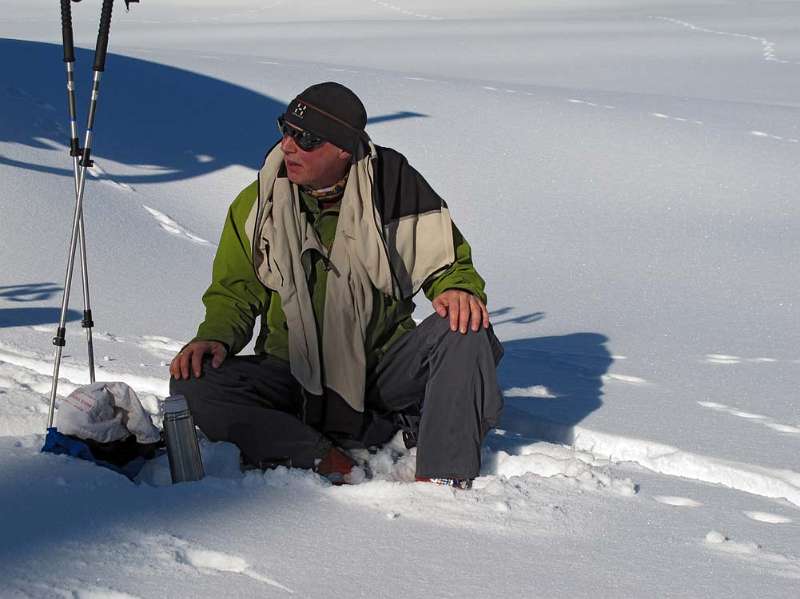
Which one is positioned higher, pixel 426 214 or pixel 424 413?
pixel 426 214

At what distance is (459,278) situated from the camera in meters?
2.96

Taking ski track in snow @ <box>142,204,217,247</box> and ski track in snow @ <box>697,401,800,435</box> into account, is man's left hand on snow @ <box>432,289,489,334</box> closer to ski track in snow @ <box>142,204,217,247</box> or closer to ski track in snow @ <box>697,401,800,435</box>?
ski track in snow @ <box>697,401,800,435</box>

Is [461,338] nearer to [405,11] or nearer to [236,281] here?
[236,281]

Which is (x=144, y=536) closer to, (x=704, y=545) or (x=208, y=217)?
(x=704, y=545)

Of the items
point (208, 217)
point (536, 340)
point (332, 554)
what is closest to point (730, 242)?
point (536, 340)

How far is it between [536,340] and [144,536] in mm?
2821

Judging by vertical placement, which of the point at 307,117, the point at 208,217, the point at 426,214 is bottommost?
the point at 208,217

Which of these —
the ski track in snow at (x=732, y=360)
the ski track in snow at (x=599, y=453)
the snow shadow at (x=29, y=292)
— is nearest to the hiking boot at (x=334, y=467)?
the ski track in snow at (x=599, y=453)

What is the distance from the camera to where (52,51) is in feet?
34.4

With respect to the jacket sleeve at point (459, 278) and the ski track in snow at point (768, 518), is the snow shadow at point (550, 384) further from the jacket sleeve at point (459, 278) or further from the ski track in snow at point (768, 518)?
the ski track in snow at point (768, 518)

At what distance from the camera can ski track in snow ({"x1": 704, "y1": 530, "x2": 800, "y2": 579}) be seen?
248cm

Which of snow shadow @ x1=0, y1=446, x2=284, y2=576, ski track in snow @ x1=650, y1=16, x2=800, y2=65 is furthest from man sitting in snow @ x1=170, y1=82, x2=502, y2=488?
ski track in snow @ x1=650, y1=16, x2=800, y2=65

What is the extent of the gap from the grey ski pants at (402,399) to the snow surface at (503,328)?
0.09 m

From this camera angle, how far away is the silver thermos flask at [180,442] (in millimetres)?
2746
